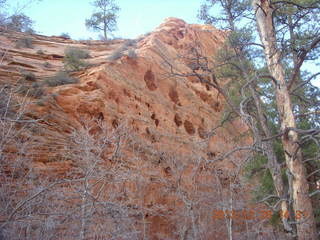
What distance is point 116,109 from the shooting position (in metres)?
14.4

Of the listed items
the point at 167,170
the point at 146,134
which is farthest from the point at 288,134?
the point at 167,170

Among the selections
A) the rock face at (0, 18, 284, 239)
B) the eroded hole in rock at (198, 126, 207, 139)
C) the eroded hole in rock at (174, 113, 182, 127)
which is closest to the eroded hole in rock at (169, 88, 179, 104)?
the rock face at (0, 18, 284, 239)

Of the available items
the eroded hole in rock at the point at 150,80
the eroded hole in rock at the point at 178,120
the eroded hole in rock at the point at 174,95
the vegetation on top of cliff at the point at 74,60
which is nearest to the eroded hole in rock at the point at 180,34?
the eroded hole in rock at the point at 174,95

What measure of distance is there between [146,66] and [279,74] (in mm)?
14094

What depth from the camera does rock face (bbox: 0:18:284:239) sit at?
38.1ft

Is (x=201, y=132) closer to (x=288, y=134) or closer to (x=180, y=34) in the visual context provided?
(x=180, y=34)

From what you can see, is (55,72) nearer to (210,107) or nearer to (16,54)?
(16,54)

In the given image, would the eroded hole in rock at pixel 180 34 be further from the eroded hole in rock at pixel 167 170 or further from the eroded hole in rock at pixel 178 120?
the eroded hole in rock at pixel 167 170

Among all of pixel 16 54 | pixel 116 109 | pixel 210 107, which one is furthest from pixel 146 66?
pixel 16 54

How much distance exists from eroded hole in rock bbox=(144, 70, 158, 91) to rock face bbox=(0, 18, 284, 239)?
0.06m

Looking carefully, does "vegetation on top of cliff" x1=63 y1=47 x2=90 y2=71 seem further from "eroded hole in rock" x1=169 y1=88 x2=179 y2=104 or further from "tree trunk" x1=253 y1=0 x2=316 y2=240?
"tree trunk" x1=253 y1=0 x2=316 y2=240

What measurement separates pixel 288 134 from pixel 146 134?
470 inches

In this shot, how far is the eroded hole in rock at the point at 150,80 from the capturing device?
694 inches

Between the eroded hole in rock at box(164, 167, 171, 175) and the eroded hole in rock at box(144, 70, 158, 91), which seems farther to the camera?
the eroded hole in rock at box(144, 70, 158, 91)
